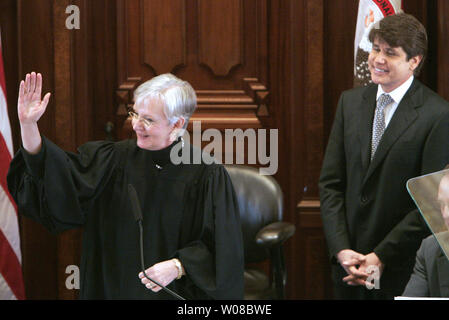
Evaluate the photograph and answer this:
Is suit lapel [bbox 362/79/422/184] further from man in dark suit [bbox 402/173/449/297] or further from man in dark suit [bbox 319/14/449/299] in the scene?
man in dark suit [bbox 402/173/449/297]

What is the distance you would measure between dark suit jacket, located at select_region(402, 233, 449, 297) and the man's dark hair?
0.93 meters

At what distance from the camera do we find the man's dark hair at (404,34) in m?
2.98

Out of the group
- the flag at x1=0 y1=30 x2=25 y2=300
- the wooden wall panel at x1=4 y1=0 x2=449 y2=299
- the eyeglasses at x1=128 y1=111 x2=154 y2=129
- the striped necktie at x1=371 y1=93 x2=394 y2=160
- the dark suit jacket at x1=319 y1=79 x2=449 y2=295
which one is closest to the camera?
the eyeglasses at x1=128 y1=111 x2=154 y2=129

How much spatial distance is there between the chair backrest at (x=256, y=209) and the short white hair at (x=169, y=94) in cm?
71

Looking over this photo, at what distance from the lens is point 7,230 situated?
11.7 ft

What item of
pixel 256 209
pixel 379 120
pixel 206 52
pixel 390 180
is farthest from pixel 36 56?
pixel 390 180

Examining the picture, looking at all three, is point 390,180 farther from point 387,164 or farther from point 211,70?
point 211,70

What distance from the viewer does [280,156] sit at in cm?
401

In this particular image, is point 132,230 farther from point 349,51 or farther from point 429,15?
point 429,15

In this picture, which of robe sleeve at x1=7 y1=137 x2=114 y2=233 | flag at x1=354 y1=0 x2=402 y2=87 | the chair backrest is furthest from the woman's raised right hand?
flag at x1=354 y1=0 x2=402 y2=87

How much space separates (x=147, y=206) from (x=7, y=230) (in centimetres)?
133

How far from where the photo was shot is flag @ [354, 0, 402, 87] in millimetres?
3588

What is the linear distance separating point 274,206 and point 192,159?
63cm
